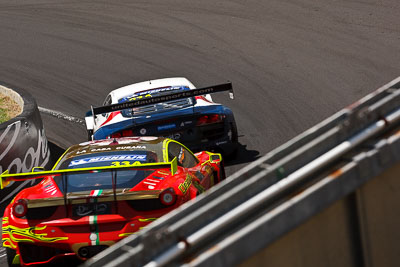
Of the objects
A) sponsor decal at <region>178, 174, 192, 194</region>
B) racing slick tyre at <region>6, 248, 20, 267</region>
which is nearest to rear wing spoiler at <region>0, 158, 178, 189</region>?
sponsor decal at <region>178, 174, 192, 194</region>

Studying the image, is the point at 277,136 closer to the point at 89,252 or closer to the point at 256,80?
the point at 256,80

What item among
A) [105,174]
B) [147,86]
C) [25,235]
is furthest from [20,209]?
[147,86]

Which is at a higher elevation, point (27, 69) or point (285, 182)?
point (285, 182)

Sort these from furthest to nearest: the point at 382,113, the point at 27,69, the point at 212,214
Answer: the point at 27,69 < the point at 382,113 < the point at 212,214

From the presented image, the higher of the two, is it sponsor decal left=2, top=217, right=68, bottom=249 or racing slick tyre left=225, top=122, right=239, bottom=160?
sponsor decal left=2, top=217, right=68, bottom=249

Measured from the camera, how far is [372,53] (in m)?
17.4

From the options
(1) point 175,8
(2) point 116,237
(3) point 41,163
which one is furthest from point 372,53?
(2) point 116,237

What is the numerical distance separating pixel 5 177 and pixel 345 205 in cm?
422

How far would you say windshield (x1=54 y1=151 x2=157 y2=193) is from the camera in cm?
777

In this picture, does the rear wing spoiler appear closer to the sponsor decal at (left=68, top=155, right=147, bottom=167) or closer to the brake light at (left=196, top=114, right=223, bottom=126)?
the sponsor decal at (left=68, top=155, right=147, bottom=167)

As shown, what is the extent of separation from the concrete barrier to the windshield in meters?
2.01

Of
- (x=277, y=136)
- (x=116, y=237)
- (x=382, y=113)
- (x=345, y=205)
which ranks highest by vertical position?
(x=382, y=113)

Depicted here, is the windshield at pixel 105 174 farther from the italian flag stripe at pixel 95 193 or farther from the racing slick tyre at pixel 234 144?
the racing slick tyre at pixel 234 144

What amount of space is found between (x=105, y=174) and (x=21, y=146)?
3.05 metres
